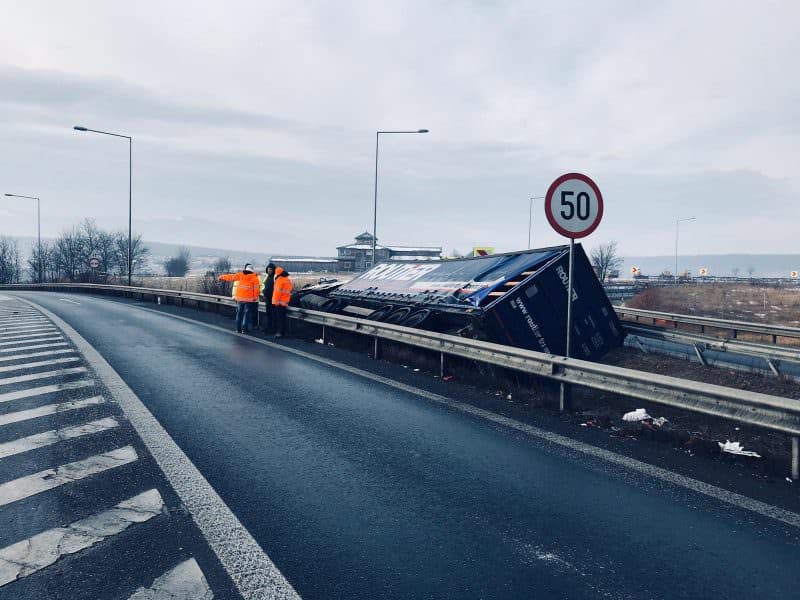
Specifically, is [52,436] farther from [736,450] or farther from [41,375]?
[736,450]

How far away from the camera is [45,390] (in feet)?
24.6

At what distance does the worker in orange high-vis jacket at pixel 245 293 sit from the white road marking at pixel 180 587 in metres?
11.6

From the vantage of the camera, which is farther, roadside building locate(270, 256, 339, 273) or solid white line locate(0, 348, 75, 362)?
roadside building locate(270, 256, 339, 273)

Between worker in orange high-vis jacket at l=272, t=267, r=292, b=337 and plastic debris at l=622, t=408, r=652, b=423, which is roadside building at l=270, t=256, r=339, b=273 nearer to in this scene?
worker in orange high-vis jacket at l=272, t=267, r=292, b=337

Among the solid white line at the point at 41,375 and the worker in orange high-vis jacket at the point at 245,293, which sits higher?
the worker in orange high-vis jacket at the point at 245,293

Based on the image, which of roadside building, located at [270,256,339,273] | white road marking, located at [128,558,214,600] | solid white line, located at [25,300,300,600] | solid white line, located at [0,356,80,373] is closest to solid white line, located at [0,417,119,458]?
solid white line, located at [25,300,300,600]

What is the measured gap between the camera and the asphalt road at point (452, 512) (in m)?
3.10

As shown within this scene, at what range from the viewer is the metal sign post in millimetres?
7219

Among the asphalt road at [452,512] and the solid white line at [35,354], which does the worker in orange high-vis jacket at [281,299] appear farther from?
the asphalt road at [452,512]

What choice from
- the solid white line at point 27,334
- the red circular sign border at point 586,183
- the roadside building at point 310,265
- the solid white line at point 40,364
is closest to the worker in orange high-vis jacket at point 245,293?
the solid white line at point 27,334

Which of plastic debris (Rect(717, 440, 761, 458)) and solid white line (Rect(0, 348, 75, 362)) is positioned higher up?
plastic debris (Rect(717, 440, 761, 458))

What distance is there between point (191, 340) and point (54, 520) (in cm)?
934

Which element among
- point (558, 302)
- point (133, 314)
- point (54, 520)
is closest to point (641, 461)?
point (54, 520)

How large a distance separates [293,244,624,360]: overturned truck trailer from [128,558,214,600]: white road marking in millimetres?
7717
